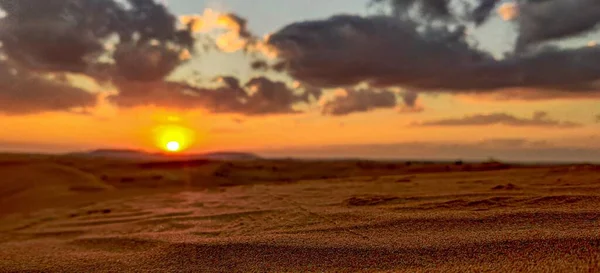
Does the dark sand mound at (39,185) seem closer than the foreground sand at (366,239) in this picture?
No

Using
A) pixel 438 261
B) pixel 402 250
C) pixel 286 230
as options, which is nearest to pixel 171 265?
pixel 286 230

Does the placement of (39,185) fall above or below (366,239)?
below

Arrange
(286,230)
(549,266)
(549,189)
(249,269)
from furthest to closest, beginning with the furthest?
1. (549,189)
2. (286,230)
3. (249,269)
4. (549,266)

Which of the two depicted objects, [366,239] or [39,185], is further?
[39,185]

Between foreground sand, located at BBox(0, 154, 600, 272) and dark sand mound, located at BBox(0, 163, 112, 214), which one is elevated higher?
foreground sand, located at BBox(0, 154, 600, 272)

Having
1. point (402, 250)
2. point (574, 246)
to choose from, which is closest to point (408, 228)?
point (402, 250)

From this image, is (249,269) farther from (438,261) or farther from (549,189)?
(549,189)

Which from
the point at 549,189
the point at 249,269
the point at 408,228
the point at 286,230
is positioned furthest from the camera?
the point at 549,189

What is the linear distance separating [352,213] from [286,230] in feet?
2.17

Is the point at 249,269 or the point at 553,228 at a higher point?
the point at 553,228

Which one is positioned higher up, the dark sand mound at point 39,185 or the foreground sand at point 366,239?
the foreground sand at point 366,239

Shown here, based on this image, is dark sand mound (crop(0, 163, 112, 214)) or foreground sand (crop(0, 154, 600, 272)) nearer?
foreground sand (crop(0, 154, 600, 272))

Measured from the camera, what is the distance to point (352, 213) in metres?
3.95

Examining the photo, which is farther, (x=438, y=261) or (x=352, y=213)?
(x=352, y=213)
